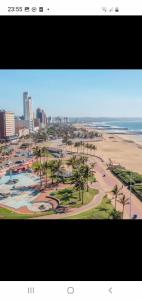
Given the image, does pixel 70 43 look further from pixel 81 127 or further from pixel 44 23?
pixel 81 127

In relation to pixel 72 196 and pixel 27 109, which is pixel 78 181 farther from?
pixel 27 109

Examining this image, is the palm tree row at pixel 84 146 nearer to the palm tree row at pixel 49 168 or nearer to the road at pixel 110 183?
the road at pixel 110 183

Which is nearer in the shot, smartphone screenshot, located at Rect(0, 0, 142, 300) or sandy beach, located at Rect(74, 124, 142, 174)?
smartphone screenshot, located at Rect(0, 0, 142, 300)

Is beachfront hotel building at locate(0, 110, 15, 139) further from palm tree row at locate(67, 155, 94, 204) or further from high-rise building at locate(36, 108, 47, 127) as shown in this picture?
palm tree row at locate(67, 155, 94, 204)
